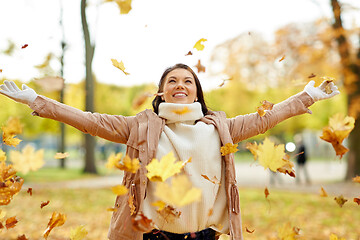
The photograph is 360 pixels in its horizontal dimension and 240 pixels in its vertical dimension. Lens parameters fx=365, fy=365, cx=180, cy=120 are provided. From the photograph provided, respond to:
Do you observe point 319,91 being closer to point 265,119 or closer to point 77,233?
point 265,119

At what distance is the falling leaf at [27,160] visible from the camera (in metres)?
2.25

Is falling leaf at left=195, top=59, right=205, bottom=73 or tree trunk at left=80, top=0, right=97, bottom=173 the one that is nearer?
falling leaf at left=195, top=59, right=205, bottom=73

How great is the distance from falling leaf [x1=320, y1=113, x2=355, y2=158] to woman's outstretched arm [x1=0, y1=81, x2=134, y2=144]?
1219mm

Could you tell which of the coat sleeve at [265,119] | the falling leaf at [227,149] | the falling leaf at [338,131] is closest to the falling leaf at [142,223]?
the falling leaf at [227,149]

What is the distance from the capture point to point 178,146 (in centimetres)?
200

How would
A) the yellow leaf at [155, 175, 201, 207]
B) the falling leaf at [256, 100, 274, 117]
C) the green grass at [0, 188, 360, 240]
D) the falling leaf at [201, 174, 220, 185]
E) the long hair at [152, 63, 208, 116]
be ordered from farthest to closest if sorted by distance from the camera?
the green grass at [0, 188, 360, 240], the long hair at [152, 63, 208, 116], the falling leaf at [256, 100, 274, 117], the falling leaf at [201, 174, 220, 185], the yellow leaf at [155, 175, 201, 207]

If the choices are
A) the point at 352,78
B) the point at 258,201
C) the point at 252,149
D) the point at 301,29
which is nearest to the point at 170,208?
the point at 252,149

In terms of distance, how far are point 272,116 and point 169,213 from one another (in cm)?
89

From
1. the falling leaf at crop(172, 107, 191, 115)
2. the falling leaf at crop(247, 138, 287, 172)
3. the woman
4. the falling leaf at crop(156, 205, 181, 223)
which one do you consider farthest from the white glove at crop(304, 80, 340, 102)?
the falling leaf at crop(156, 205, 181, 223)

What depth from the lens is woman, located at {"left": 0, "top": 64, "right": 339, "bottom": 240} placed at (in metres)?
1.95

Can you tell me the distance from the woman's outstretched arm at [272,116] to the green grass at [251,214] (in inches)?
118

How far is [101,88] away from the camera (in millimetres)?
26781

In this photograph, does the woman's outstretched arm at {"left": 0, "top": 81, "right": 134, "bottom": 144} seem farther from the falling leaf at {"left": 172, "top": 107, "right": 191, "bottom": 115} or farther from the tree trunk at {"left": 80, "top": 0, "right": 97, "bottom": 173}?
the tree trunk at {"left": 80, "top": 0, "right": 97, "bottom": 173}

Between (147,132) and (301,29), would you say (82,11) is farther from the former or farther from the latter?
(147,132)
